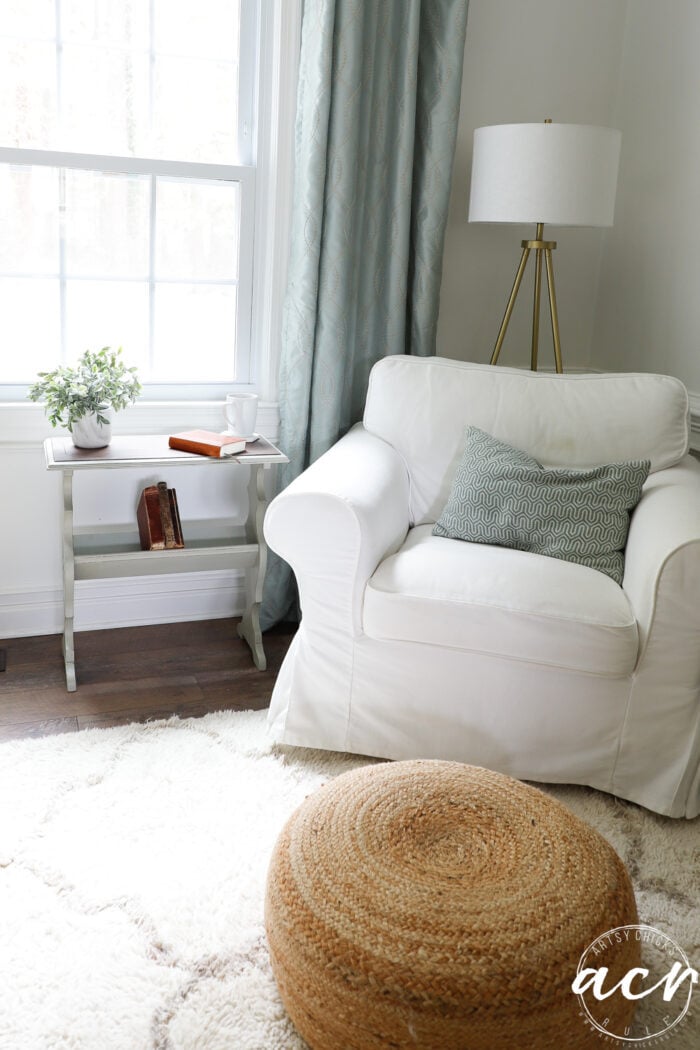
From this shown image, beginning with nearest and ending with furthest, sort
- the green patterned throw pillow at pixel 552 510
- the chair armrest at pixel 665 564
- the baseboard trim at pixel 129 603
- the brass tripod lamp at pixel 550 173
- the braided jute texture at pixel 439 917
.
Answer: the braided jute texture at pixel 439 917
the chair armrest at pixel 665 564
the green patterned throw pillow at pixel 552 510
the brass tripod lamp at pixel 550 173
the baseboard trim at pixel 129 603

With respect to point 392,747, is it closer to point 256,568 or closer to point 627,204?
point 256,568

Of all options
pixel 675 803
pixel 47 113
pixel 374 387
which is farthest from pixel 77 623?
pixel 675 803

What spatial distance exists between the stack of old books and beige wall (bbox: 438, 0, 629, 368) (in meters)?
1.15

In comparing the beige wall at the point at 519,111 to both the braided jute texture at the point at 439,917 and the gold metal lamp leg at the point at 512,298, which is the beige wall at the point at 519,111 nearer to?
the gold metal lamp leg at the point at 512,298

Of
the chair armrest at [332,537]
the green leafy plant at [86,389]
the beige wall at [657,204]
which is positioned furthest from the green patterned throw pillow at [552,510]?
the green leafy plant at [86,389]

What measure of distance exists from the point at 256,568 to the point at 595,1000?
1.62m

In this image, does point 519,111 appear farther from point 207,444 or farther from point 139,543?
point 139,543

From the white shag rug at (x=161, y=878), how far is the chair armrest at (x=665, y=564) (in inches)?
18.7

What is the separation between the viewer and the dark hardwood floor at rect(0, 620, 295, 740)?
233cm

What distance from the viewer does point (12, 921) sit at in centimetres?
161

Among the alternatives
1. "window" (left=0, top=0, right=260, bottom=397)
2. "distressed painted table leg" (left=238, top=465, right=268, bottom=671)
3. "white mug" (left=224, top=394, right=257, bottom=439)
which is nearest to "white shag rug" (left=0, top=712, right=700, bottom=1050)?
"distressed painted table leg" (left=238, top=465, right=268, bottom=671)

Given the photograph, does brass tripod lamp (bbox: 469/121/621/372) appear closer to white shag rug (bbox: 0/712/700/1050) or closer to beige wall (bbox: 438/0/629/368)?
beige wall (bbox: 438/0/629/368)

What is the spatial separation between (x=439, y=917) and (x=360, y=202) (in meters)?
2.10

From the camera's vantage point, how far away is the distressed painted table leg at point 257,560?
8.63ft
